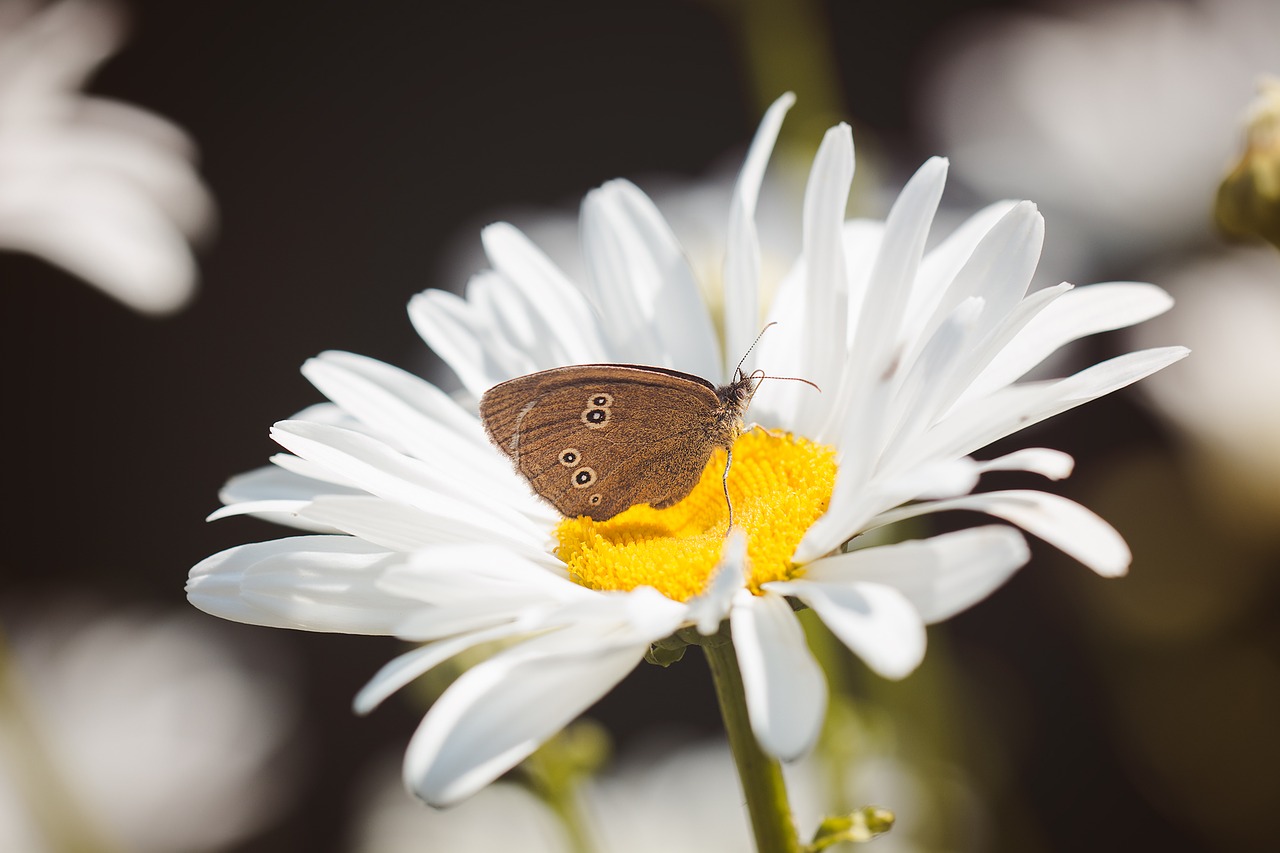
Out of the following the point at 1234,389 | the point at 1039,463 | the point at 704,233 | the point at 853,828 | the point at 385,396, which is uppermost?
the point at 704,233

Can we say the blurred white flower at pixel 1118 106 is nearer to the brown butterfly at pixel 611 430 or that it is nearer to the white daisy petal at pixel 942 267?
the white daisy petal at pixel 942 267

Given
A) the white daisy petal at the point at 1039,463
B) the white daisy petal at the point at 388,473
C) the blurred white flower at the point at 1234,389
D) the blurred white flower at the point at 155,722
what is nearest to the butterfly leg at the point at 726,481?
the white daisy petal at the point at 388,473

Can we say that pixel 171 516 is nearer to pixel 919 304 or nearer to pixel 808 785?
pixel 808 785

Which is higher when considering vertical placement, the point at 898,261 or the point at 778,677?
the point at 898,261

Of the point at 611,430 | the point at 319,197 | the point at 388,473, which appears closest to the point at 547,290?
the point at 611,430

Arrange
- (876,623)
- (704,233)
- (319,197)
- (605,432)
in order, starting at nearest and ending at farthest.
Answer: (876,623) < (605,432) < (704,233) < (319,197)

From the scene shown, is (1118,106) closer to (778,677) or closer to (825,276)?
(825,276)
